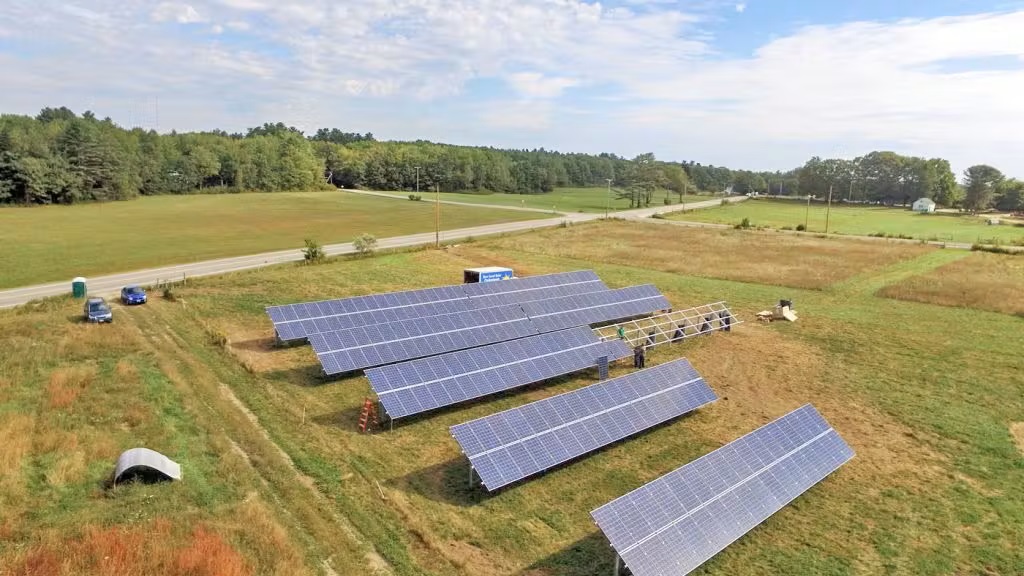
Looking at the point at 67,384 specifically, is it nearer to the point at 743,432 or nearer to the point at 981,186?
the point at 743,432

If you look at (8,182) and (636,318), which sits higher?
(8,182)

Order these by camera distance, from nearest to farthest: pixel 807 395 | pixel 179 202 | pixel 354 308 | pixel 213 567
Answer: pixel 213 567 < pixel 807 395 < pixel 354 308 < pixel 179 202

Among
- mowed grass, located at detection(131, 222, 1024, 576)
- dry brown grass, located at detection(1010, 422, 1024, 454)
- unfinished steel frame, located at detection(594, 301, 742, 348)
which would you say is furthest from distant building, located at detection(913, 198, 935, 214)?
dry brown grass, located at detection(1010, 422, 1024, 454)

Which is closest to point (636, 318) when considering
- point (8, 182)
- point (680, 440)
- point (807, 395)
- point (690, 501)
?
point (807, 395)

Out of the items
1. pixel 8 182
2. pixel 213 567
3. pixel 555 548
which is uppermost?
pixel 8 182

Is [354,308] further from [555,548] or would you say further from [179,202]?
[179,202]

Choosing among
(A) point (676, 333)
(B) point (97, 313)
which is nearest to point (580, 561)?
(A) point (676, 333)
